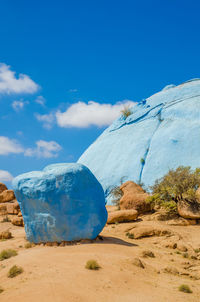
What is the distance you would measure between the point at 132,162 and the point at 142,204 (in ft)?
27.7

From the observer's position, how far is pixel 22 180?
30.6ft

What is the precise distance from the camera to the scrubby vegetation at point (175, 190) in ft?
44.9

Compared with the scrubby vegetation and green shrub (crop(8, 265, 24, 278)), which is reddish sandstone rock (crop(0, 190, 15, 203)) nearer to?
the scrubby vegetation

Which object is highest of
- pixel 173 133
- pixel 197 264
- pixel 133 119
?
pixel 133 119

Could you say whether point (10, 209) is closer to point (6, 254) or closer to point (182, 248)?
point (6, 254)

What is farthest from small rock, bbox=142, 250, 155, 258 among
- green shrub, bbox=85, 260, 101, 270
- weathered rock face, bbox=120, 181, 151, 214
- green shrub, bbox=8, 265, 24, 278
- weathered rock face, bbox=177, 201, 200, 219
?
weathered rock face, bbox=120, 181, 151, 214

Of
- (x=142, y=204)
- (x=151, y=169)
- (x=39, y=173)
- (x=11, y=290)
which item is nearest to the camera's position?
(x=11, y=290)

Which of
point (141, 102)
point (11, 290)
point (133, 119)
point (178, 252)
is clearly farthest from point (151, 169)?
point (11, 290)

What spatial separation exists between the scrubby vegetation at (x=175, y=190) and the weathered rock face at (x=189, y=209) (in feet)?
0.75

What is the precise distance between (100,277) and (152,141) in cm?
1831

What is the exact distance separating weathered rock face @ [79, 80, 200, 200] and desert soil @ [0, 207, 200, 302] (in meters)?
12.8

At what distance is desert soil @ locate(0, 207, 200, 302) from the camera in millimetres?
4812

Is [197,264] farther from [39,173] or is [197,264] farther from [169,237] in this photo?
[39,173]

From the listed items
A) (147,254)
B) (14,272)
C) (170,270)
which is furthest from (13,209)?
(170,270)
